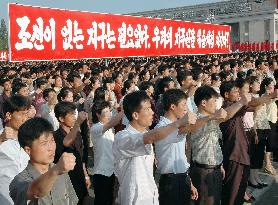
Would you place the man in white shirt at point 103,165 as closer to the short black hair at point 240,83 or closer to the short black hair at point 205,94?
the short black hair at point 205,94

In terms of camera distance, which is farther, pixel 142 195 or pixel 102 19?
pixel 102 19

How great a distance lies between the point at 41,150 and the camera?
2570 mm

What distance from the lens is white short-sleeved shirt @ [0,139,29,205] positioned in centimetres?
328

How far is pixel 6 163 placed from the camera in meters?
3.32

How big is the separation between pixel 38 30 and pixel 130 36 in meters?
4.60

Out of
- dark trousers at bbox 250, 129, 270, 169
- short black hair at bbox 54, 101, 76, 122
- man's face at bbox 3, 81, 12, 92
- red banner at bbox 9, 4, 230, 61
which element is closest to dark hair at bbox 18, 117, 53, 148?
short black hair at bbox 54, 101, 76, 122

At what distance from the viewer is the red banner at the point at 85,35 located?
9906mm

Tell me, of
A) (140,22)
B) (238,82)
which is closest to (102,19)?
(140,22)

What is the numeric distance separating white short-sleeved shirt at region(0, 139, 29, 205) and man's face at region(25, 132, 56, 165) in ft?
2.69

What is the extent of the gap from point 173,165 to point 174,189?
0.77 feet

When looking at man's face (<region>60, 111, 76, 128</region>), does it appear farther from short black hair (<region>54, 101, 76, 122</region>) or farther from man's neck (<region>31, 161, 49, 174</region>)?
man's neck (<region>31, 161, 49, 174</region>)

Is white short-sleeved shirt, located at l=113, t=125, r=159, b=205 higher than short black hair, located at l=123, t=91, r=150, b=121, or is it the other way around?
short black hair, located at l=123, t=91, r=150, b=121

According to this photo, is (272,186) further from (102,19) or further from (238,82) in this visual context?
(102,19)

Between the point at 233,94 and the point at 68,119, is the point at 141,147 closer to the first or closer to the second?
the point at 68,119
